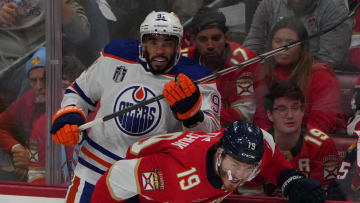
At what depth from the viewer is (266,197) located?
2561 millimetres

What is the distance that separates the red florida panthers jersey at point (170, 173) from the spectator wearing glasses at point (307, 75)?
0.46m

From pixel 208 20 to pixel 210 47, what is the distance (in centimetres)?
11

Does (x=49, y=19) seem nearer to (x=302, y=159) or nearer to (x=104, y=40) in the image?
(x=104, y=40)

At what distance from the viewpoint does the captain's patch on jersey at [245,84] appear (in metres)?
2.68

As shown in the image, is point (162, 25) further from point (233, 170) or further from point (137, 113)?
point (233, 170)

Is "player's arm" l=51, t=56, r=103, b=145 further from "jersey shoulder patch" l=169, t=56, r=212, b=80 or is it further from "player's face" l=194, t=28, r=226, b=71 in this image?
"player's face" l=194, t=28, r=226, b=71

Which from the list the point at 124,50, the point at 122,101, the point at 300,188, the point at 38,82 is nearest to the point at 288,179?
the point at 300,188

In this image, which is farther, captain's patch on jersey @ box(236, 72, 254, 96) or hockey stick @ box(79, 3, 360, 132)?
captain's patch on jersey @ box(236, 72, 254, 96)

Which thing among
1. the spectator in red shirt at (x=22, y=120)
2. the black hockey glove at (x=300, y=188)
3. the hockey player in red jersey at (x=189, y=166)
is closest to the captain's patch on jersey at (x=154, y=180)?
the hockey player in red jersey at (x=189, y=166)

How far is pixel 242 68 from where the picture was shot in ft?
8.73

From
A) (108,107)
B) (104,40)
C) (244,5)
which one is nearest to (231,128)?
(108,107)

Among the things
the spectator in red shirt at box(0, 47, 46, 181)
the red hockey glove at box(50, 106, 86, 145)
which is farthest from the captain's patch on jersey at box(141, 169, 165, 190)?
the spectator in red shirt at box(0, 47, 46, 181)

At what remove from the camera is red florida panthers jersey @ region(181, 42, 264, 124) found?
2664 mm

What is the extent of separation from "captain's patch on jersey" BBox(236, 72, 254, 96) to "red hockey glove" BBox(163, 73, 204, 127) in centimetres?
55
